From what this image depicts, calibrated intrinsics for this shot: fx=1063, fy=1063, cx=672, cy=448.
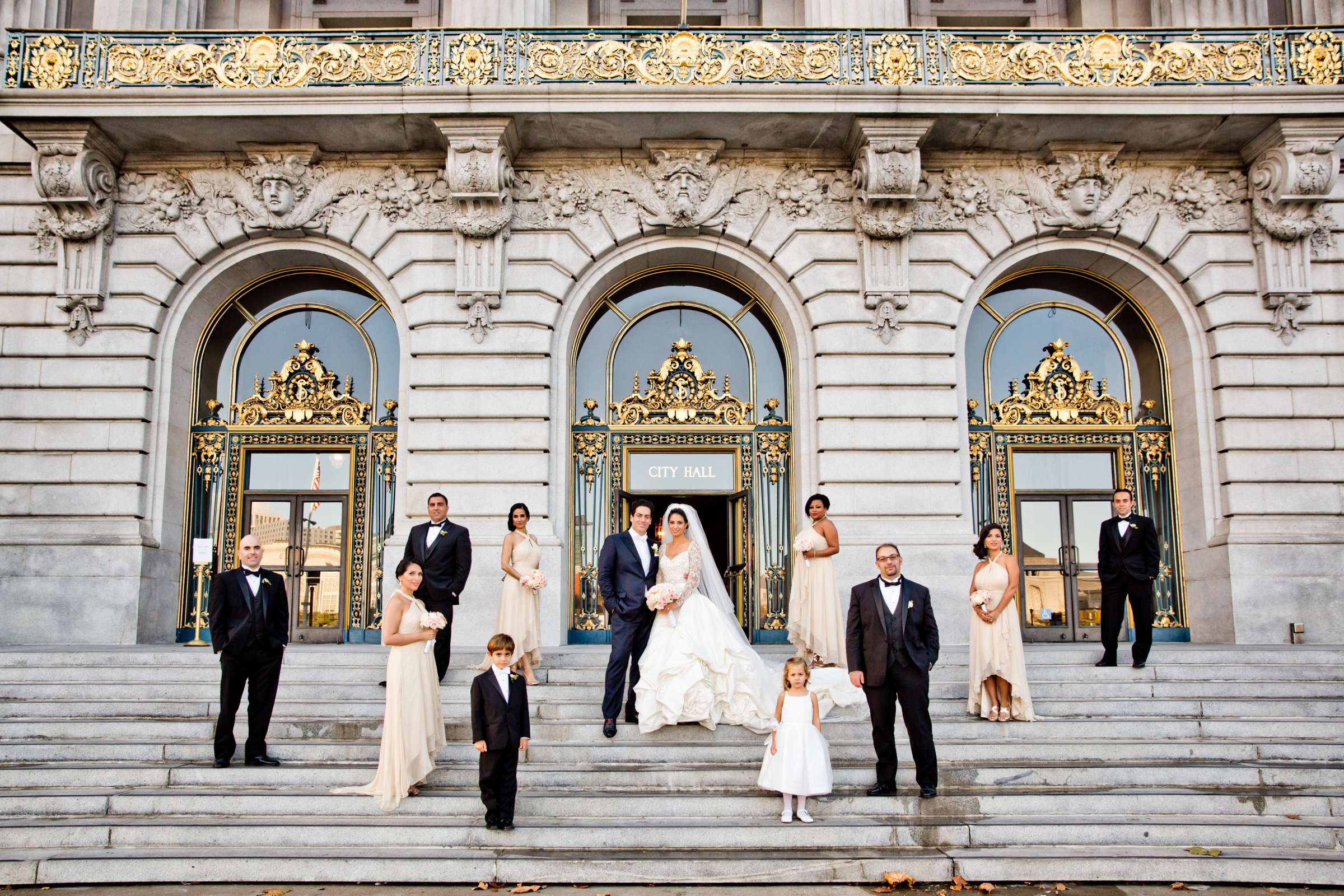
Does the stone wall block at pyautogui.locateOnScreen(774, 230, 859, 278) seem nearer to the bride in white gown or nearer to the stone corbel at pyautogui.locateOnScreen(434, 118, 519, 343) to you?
the stone corbel at pyautogui.locateOnScreen(434, 118, 519, 343)

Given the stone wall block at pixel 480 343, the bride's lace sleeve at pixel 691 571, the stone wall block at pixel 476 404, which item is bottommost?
the bride's lace sleeve at pixel 691 571

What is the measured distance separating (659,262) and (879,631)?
9.94 meters

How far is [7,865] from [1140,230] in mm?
16256

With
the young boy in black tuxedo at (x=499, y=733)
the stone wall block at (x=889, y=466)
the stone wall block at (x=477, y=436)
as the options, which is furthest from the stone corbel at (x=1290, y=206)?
the young boy in black tuxedo at (x=499, y=733)

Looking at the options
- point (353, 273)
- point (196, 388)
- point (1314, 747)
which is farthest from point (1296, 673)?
point (196, 388)

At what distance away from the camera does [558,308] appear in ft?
53.4

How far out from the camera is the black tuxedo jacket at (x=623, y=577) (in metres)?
9.87

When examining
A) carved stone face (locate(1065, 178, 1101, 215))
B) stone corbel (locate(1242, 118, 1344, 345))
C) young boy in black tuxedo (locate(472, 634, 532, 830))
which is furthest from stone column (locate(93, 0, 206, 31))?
stone corbel (locate(1242, 118, 1344, 345))

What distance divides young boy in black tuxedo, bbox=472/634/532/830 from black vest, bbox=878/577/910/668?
290 cm

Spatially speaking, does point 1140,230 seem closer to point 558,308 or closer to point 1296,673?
point 1296,673

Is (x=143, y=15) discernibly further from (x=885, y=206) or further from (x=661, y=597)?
(x=661, y=597)

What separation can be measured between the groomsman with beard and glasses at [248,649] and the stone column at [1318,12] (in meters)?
17.6

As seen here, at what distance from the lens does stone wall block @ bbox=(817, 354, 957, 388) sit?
15922 mm

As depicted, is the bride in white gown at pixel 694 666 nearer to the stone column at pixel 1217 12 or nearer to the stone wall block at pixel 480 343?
the stone wall block at pixel 480 343
